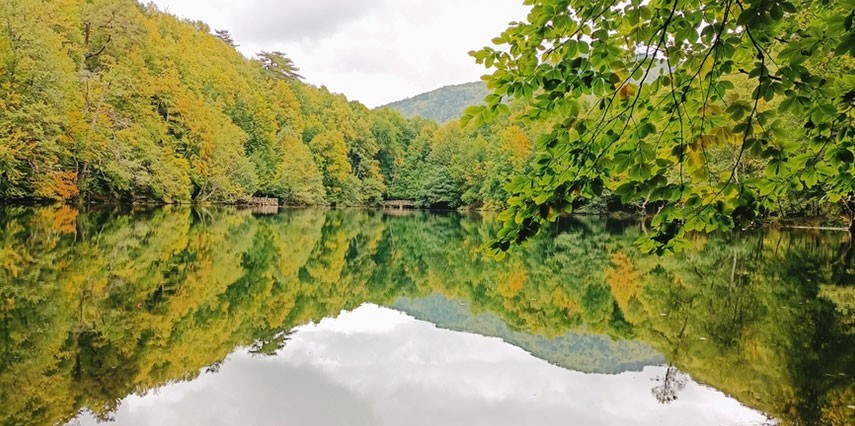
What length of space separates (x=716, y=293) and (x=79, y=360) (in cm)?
1264

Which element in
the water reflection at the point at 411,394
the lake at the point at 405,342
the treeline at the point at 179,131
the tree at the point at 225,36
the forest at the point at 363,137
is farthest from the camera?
the tree at the point at 225,36

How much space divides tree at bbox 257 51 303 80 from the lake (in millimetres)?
87674

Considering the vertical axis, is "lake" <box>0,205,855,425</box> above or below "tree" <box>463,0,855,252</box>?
below

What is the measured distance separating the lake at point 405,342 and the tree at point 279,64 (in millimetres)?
87674

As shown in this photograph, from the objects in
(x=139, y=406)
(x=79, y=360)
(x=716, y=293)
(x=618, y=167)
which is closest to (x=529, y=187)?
(x=618, y=167)

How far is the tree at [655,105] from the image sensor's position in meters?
2.34

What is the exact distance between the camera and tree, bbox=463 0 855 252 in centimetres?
Answer: 234

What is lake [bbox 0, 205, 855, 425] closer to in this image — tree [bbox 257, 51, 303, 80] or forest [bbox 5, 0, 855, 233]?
forest [bbox 5, 0, 855, 233]

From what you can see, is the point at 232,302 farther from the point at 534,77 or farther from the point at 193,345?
the point at 534,77

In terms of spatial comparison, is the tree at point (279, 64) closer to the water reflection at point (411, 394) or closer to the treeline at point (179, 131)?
the treeline at point (179, 131)

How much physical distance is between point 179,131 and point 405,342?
1696 inches

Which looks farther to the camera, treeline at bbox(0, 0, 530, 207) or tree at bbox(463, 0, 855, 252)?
treeline at bbox(0, 0, 530, 207)

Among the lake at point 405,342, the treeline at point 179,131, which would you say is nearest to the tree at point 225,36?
the treeline at point 179,131

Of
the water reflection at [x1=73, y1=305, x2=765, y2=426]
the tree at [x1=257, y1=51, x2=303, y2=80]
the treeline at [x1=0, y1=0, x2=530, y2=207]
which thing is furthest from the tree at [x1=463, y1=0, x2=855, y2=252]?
the tree at [x1=257, y1=51, x2=303, y2=80]
